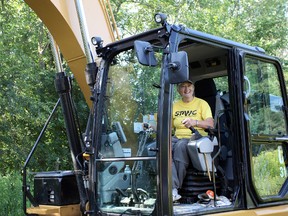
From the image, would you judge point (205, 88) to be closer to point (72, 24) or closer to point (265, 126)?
point (265, 126)

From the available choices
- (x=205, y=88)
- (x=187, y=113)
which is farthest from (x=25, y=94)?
(x=187, y=113)

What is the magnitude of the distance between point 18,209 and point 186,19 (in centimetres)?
841

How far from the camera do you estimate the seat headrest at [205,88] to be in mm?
5095

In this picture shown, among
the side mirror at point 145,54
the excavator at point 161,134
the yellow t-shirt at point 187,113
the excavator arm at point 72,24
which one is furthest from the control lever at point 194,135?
the excavator arm at point 72,24

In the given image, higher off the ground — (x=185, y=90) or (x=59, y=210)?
(x=185, y=90)

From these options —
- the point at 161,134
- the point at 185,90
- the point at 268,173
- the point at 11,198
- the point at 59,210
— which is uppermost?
the point at 185,90

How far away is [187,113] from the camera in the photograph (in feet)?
14.8

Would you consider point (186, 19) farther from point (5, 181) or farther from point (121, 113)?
point (121, 113)

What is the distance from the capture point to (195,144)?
4062 mm

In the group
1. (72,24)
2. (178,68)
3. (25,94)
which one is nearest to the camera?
(178,68)

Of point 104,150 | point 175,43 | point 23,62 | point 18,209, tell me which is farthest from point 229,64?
point 23,62

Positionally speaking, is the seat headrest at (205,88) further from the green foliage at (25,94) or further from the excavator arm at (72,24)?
the green foliage at (25,94)

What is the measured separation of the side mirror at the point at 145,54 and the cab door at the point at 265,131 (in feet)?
3.98

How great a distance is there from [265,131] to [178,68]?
1.55 m
